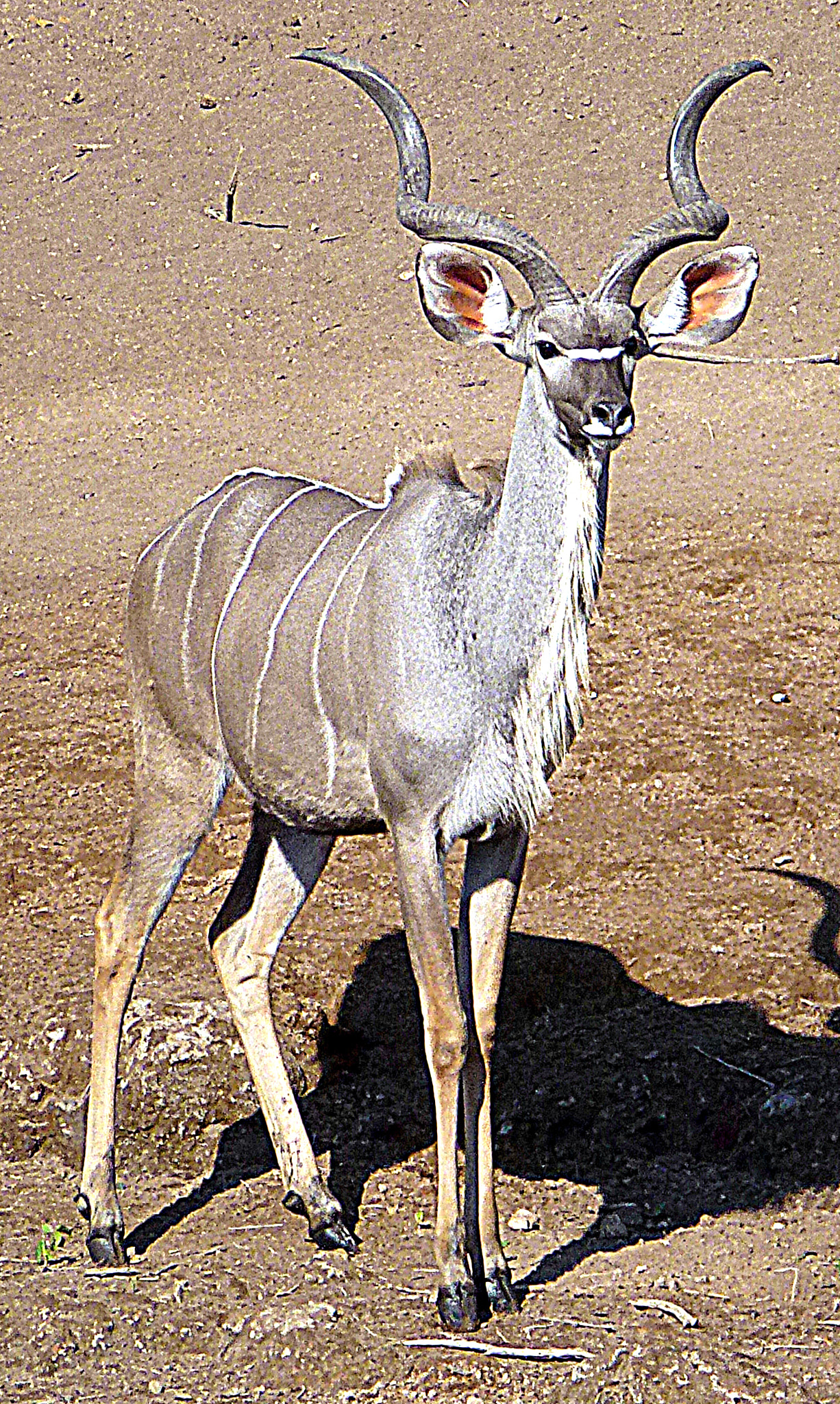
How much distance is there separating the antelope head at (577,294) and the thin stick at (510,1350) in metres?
1.70

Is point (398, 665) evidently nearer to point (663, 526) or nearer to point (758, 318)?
point (663, 526)

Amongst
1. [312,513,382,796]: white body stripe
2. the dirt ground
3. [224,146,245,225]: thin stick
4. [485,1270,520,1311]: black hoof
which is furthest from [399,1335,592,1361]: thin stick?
[224,146,245,225]: thin stick

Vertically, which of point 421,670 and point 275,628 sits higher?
point 421,670

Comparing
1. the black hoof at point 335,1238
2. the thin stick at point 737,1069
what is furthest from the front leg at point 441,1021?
the thin stick at point 737,1069

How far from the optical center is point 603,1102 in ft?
16.7

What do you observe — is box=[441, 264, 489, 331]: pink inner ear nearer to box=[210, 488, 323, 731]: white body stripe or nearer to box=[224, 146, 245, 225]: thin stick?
box=[210, 488, 323, 731]: white body stripe

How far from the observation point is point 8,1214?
4738 millimetres

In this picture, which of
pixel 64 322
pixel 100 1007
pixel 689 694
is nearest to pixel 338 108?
pixel 64 322

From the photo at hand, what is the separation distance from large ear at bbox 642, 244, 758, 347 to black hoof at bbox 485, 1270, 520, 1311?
195 cm

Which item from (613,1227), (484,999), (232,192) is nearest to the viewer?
(484,999)

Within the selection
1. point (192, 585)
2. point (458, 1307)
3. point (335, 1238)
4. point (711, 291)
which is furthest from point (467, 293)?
point (335, 1238)

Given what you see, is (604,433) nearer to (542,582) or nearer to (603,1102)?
(542,582)

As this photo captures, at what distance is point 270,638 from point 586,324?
1.24 meters

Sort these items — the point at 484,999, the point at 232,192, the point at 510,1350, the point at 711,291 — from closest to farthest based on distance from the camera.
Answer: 1. the point at 510,1350
2. the point at 711,291
3. the point at 484,999
4. the point at 232,192
